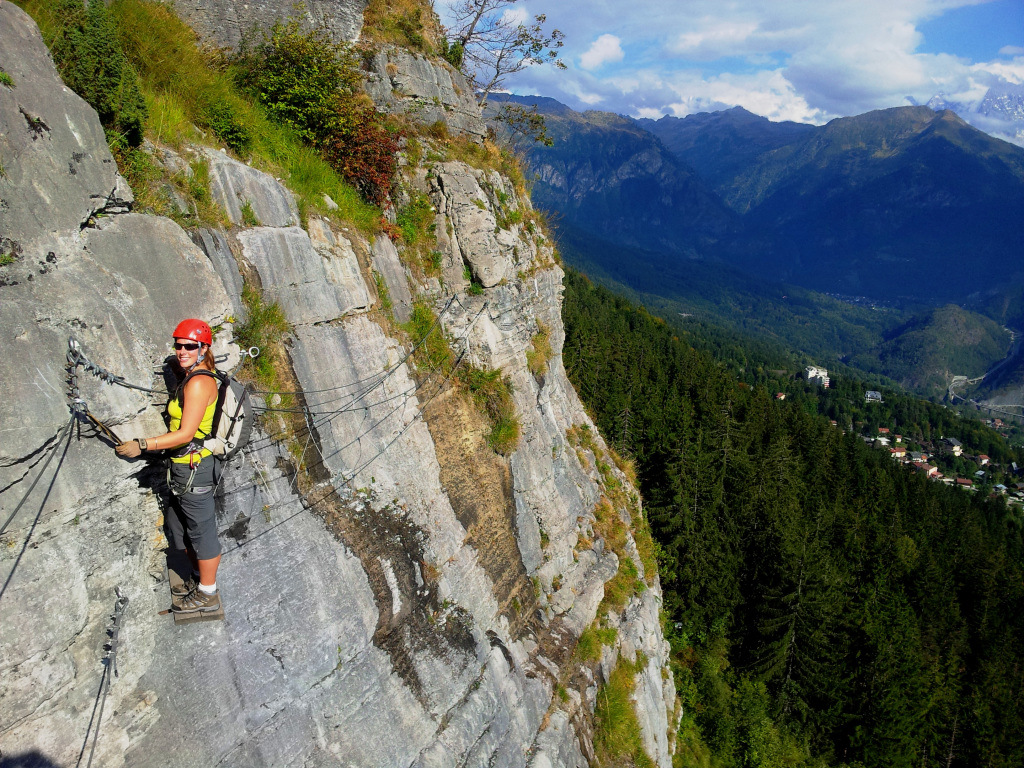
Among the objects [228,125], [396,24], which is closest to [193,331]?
[228,125]

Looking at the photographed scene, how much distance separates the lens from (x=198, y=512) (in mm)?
5953

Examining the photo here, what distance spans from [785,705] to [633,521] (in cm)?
1516

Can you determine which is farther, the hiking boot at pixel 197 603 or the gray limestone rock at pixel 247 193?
the gray limestone rock at pixel 247 193

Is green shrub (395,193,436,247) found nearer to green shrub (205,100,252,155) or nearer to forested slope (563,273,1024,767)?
green shrub (205,100,252,155)

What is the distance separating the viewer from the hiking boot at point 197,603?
6.07m

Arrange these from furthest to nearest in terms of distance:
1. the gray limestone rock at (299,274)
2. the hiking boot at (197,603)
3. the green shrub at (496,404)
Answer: the green shrub at (496,404)
the gray limestone rock at (299,274)
the hiking boot at (197,603)

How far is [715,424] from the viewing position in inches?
1346

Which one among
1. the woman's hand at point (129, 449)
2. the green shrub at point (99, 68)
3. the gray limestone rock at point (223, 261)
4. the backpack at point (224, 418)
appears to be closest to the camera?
the woman's hand at point (129, 449)

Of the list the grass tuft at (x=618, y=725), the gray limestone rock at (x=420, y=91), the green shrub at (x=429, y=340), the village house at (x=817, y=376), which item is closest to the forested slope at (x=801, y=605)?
the grass tuft at (x=618, y=725)

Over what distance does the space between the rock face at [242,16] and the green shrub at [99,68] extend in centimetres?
343

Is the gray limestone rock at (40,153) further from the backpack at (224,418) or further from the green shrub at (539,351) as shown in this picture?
the green shrub at (539,351)

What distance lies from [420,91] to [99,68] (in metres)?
7.57

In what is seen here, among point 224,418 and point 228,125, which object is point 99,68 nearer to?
point 228,125

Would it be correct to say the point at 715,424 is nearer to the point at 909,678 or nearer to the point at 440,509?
the point at 909,678
